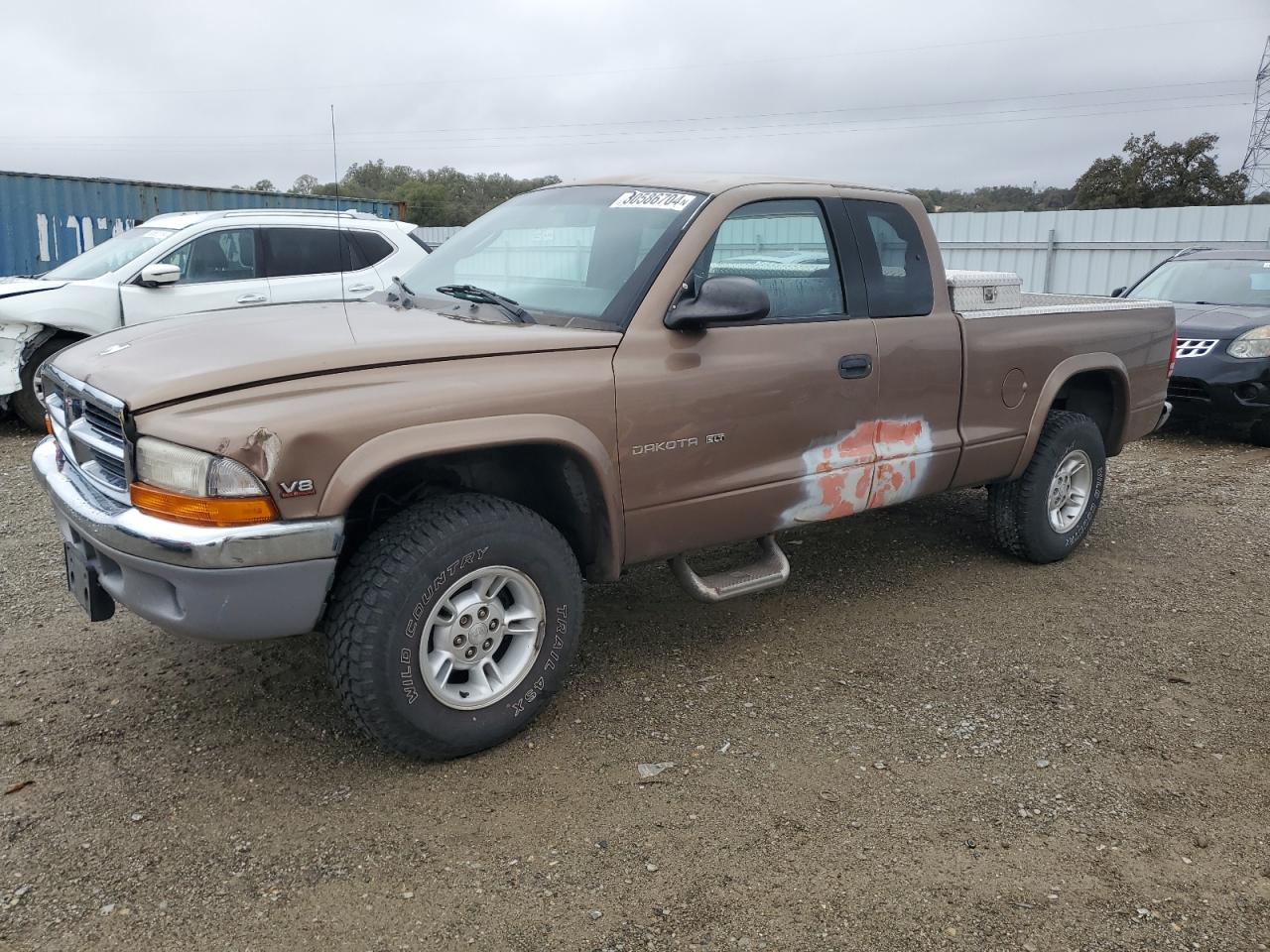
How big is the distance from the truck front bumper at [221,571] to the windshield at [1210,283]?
9.24m

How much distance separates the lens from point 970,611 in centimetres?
474

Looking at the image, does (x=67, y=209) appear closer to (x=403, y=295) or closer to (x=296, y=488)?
(x=403, y=295)

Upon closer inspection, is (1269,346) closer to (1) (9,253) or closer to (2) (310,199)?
(2) (310,199)

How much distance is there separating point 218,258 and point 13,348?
1.75 m

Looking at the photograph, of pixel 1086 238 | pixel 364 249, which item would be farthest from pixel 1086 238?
pixel 364 249

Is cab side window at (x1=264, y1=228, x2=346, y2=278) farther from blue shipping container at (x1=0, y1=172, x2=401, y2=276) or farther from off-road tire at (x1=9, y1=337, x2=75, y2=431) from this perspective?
blue shipping container at (x1=0, y1=172, x2=401, y2=276)

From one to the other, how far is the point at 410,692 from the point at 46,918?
3.49ft

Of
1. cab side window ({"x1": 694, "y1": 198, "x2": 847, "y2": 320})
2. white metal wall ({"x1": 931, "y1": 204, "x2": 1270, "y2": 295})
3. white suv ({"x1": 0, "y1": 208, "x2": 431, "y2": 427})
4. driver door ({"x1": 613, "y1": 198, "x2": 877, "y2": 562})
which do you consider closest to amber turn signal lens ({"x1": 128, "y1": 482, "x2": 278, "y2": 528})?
driver door ({"x1": 613, "y1": 198, "x2": 877, "y2": 562})

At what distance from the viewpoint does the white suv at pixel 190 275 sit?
8.20 meters

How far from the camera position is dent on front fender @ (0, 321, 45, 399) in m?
8.13

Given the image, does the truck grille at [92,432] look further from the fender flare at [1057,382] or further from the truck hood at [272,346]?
the fender flare at [1057,382]

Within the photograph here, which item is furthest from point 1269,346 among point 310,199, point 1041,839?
point 310,199

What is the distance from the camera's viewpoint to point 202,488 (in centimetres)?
274

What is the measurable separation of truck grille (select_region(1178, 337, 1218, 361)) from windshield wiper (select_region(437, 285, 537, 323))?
715 cm
